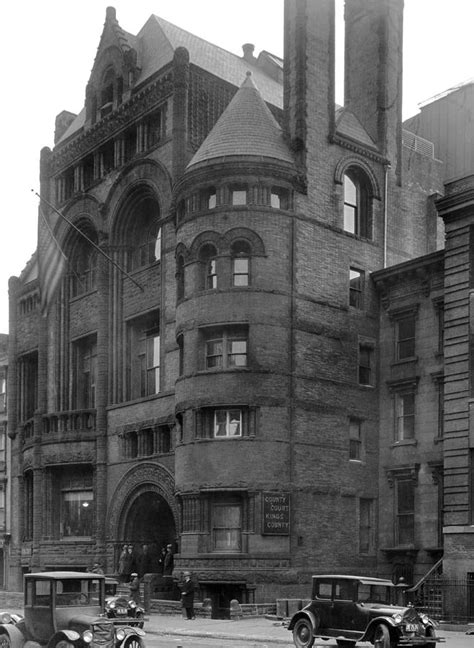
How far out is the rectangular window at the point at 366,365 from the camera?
1623 inches

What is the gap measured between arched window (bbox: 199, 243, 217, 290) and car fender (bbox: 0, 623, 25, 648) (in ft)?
63.3

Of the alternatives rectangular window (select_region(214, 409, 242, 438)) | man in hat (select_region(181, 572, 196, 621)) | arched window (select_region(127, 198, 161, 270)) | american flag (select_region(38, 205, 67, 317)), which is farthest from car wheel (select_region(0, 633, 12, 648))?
american flag (select_region(38, 205, 67, 317))

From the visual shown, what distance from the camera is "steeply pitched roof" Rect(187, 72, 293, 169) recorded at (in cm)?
3850

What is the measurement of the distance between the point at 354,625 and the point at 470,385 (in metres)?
12.9

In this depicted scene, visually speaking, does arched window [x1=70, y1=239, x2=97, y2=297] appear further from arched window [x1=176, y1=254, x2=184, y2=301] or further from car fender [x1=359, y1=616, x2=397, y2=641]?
car fender [x1=359, y1=616, x2=397, y2=641]

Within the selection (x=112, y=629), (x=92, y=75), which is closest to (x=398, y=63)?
(x=92, y=75)

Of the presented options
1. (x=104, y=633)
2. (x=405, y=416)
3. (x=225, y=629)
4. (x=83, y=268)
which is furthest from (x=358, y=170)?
(x=104, y=633)

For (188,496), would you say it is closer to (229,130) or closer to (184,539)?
(184,539)

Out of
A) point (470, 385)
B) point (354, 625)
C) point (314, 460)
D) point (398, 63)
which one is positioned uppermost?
point (398, 63)

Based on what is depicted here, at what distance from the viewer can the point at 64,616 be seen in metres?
20.7

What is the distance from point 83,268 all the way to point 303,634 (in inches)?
1158

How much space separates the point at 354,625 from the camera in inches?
907

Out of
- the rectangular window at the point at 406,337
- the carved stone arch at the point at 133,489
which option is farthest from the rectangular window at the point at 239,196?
the carved stone arch at the point at 133,489

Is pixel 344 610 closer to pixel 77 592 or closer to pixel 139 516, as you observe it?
pixel 77 592
